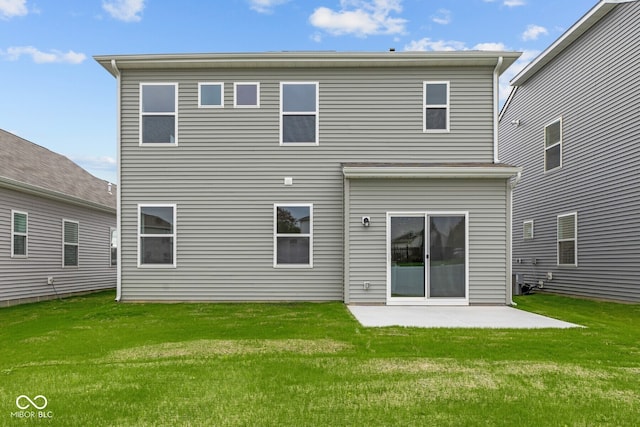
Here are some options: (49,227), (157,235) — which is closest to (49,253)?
(49,227)

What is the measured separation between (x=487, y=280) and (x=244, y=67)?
23.9 feet

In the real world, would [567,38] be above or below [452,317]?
above

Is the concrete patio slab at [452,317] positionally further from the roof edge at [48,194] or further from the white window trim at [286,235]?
the roof edge at [48,194]

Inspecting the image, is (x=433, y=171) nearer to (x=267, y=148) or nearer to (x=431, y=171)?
(x=431, y=171)

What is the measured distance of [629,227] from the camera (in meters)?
10.6

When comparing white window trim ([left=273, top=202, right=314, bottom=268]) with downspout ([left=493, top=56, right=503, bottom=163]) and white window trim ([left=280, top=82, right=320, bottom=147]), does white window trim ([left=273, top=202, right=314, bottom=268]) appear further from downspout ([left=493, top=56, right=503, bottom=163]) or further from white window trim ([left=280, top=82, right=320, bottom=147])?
downspout ([left=493, top=56, right=503, bottom=163])

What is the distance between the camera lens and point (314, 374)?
14.5ft

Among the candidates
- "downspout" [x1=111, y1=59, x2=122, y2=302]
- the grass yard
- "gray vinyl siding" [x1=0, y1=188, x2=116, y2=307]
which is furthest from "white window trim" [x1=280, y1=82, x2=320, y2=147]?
"gray vinyl siding" [x1=0, y1=188, x2=116, y2=307]

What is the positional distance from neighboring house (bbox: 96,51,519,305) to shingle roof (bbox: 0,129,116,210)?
2.87 meters

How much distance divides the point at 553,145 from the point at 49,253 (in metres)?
15.0

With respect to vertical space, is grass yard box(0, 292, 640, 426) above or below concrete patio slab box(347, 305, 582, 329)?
above

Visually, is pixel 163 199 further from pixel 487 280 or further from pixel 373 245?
pixel 487 280

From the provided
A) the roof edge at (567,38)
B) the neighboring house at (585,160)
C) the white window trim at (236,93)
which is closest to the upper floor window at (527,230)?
the neighboring house at (585,160)

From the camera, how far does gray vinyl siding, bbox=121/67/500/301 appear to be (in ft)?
34.0
